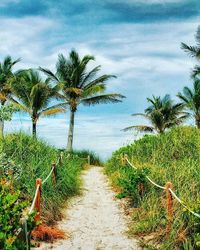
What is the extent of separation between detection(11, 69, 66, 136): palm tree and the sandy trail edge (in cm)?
2023

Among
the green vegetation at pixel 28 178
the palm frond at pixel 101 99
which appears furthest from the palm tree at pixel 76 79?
the green vegetation at pixel 28 178

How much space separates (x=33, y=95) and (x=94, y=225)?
24.1 m

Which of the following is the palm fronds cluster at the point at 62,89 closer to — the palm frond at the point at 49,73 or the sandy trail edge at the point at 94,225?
the palm frond at the point at 49,73

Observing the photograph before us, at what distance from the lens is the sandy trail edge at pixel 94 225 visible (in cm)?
787

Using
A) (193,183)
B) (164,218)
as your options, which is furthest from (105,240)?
(193,183)

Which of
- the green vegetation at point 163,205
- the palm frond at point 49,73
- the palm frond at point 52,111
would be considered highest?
the palm frond at point 49,73

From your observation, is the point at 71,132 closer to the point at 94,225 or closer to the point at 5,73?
the point at 5,73

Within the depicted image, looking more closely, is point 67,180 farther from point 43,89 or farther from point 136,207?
point 43,89

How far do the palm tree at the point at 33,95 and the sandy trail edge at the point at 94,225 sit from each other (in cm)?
2023

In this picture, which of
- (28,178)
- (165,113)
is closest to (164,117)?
(165,113)

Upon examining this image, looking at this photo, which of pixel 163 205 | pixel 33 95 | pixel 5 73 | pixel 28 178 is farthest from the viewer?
pixel 5 73

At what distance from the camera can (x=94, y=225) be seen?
9.38 meters

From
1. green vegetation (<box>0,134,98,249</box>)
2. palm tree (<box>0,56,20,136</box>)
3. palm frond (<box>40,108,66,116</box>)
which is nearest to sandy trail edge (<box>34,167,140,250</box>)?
green vegetation (<box>0,134,98,249</box>)

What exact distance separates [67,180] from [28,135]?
9.09 ft
